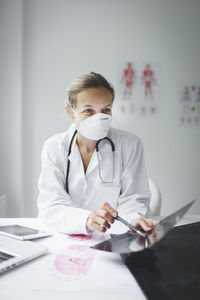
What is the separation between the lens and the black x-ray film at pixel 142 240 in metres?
0.78

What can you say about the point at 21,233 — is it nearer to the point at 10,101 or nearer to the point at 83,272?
the point at 83,272

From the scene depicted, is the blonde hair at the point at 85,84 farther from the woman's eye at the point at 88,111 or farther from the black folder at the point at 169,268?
the black folder at the point at 169,268

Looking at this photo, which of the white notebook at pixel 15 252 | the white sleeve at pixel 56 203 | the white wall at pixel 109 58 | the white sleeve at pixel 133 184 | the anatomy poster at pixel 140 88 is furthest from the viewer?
the anatomy poster at pixel 140 88

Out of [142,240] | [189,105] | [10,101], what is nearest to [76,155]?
[142,240]

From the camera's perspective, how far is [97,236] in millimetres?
1056

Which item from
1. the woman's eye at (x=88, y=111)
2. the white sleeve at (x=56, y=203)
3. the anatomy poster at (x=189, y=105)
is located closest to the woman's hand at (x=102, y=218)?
the white sleeve at (x=56, y=203)

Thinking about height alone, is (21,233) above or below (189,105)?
below

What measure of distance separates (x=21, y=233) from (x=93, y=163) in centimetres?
58

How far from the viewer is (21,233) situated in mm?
1000

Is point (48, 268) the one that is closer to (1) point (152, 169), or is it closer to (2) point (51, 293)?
(2) point (51, 293)

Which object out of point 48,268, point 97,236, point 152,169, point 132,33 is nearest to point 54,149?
point 97,236

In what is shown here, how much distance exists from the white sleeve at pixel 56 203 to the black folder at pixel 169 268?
0.31 meters

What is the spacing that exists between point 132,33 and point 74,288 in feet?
8.40

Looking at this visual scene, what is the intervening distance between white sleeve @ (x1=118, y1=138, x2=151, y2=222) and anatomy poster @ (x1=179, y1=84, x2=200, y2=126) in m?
1.47
